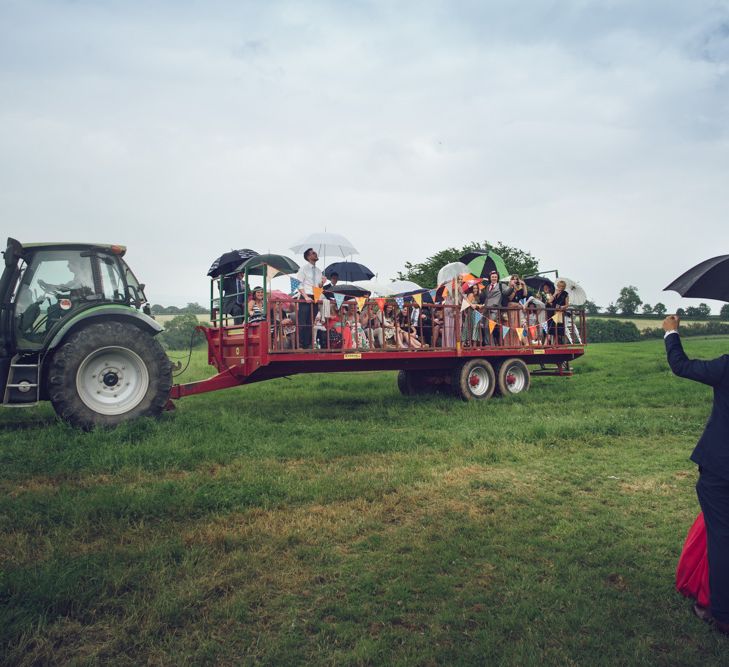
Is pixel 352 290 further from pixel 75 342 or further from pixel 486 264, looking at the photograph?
pixel 75 342

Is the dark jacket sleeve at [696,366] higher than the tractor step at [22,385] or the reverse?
higher

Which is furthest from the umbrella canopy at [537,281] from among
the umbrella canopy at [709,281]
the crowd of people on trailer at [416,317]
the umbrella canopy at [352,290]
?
the umbrella canopy at [709,281]

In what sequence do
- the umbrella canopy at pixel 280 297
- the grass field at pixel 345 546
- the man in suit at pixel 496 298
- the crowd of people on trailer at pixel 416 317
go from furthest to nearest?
the man in suit at pixel 496 298 < the crowd of people on trailer at pixel 416 317 < the umbrella canopy at pixel 280 297 < the grass field at pixel 345 546

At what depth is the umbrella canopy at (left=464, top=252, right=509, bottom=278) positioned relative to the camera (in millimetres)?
14523

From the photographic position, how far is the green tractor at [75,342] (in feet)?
25.7

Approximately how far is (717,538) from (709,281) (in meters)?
1.45

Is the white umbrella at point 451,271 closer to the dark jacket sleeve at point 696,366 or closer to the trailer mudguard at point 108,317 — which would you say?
the trailer mudguard at point 108,317

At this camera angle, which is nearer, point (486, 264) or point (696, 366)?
point (696, 366)

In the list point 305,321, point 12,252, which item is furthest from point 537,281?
point 12,252

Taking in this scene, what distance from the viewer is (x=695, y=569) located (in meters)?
3.64

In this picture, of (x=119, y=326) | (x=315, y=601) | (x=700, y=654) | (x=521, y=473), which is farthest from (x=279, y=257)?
(x=700, y=654)

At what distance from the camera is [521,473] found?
21.4 feet

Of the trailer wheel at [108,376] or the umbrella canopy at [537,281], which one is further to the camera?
the umbrella canopy at [537,281]

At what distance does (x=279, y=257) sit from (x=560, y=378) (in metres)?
9.76
